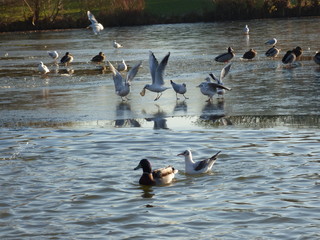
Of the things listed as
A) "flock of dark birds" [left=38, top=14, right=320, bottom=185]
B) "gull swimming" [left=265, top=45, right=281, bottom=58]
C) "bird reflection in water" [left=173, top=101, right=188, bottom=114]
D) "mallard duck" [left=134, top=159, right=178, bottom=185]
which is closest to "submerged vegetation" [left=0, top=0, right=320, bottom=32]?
"flock of dark birds" [left=38, top=14, right=320, bottom=185]

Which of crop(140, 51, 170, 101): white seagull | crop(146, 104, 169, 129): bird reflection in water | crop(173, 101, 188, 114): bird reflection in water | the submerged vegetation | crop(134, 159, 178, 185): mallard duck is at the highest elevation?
the submerged vegetation

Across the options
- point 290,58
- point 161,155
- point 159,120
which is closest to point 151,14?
point 290,58

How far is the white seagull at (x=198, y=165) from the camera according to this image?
10.2m

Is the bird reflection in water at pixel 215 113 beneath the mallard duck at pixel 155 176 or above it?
above

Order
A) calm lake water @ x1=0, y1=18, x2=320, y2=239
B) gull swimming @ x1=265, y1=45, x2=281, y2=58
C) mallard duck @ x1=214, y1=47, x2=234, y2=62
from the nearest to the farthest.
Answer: calm lake water @ x1=0, y1=18, x2=320, y2=239, mallard duck @ x1=214, y1=47, x2=234, y2=62, gull swimming @ x1=265, y1=45, x2=281, y2=58

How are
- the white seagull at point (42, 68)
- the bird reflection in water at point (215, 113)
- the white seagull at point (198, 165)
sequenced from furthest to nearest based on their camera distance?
the white seagull at point (42, 68) < the bird reflection in water at point (215, 113) < the white seagull at point (198, 165)

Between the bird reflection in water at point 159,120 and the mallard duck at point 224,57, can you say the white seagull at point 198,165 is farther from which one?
the mallard duck at point 224,57

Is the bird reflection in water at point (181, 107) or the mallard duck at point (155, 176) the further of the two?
the bird reflection in water at point (181, 107)

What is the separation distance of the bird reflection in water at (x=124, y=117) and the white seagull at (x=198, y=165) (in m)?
3.48

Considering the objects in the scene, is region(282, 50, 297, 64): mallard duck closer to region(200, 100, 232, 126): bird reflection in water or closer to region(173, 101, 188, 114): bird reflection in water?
region(200, 100, 232, 126): bird reflection in water

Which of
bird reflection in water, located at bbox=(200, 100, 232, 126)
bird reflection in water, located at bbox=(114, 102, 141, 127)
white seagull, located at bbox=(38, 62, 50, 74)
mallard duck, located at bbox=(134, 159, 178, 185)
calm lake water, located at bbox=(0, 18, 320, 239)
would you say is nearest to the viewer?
calm lake water, located at bbox=(0, 18, 320, 239)

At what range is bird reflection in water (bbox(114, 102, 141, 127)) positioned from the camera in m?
13.9

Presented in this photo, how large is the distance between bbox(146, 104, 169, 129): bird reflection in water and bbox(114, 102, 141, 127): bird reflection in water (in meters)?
0.34

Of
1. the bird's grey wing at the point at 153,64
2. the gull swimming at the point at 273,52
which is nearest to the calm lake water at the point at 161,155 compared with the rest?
the bird's grey wing at the point at 153,64
